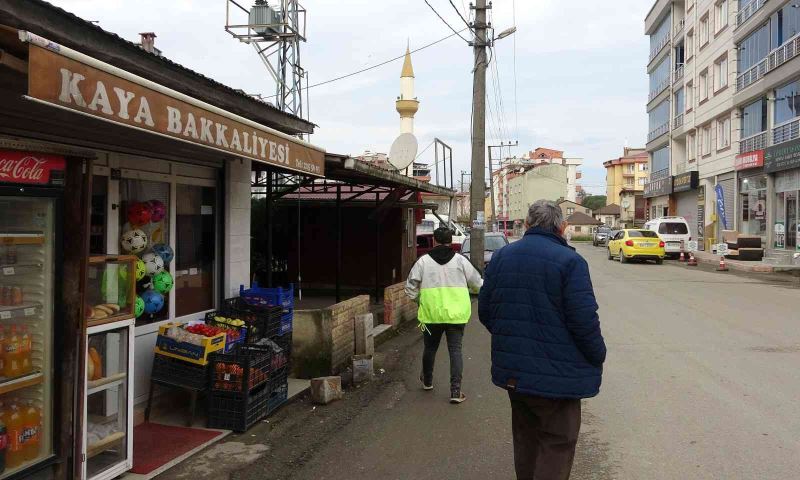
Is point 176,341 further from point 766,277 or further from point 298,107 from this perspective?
point 766,277

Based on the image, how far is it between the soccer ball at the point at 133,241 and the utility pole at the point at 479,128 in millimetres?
10101

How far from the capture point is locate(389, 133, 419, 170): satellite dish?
1194cm

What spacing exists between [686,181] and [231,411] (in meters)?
36.2

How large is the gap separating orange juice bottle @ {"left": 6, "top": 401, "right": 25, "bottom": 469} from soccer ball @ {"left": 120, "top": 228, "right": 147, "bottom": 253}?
1975mm

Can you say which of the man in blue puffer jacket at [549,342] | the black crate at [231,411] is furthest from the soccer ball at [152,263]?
the man in blue puffer jacket at [549,342]

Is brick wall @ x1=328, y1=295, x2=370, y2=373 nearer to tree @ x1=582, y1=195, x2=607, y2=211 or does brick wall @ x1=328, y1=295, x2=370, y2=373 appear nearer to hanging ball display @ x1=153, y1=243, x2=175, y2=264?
hanging ball display @ x1=153, y1=243, x2=175, y2=264

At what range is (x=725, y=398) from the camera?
6.30 metres

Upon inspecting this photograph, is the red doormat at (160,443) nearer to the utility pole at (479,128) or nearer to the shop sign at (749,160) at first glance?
the utility pole at (479,128)

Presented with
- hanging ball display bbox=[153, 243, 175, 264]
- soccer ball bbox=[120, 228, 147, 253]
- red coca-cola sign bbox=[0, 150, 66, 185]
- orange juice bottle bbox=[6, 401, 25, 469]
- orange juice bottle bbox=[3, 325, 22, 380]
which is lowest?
orange juice bottle bbox=[6, 401, 25, 469]

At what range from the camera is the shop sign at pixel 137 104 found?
2986 mm

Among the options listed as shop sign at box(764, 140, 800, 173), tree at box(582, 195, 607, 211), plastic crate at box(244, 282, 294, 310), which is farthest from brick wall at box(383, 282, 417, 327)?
tree at box(582, 195, 607, 211)

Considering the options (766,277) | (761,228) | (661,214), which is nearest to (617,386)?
(766,277)

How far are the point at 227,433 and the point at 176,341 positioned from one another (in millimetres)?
915

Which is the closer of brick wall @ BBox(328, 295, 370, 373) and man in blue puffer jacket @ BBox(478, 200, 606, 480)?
man in blue puffer jacket @ BBox(478, 200, 606, 480)
